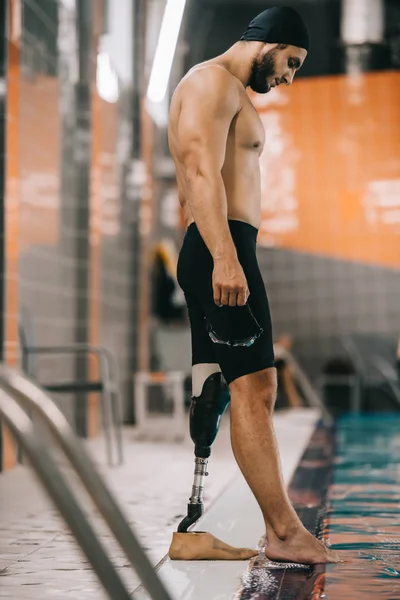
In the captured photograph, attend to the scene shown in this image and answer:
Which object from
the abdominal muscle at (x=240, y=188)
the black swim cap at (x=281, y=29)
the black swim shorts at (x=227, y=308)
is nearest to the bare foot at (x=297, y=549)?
the black swim shorts at (x=227, y=308)

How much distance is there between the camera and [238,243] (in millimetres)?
2672

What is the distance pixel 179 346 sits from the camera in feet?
28.5

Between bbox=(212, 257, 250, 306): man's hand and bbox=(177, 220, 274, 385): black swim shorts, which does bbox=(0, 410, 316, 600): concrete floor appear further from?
bbox=(212, 257, 250, 306): man's hand

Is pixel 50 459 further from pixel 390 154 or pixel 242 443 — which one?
pixel 390 154

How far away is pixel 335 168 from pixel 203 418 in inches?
338

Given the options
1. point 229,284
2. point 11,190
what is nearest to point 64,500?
point 229,284

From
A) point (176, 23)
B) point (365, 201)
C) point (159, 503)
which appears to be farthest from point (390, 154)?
point (159, 503)

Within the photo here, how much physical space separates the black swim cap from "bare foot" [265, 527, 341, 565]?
4.23 ft

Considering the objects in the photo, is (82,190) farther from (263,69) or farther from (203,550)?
(203,550)

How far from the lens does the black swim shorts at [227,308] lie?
8.50ft

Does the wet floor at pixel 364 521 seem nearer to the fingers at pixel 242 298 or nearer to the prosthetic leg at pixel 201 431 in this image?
the prosthetic leg at pixel 201 431

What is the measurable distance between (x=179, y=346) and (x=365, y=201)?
3271 mm

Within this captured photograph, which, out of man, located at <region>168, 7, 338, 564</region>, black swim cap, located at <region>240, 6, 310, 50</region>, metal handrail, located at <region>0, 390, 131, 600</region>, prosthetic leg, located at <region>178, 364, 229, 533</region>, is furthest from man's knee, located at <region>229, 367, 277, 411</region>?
metal handrail, located at <region>0, 390, 131, 600</region>

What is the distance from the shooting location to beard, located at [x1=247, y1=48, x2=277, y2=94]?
271cm
